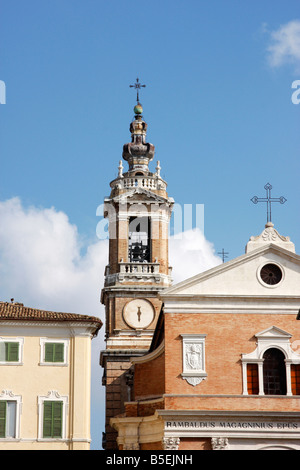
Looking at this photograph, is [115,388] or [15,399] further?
[115,388]

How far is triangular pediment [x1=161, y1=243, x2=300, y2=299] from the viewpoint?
1604 inches

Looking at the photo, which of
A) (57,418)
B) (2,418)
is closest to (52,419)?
(57,418)

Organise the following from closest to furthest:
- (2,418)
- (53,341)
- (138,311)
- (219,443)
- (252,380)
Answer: (2,418) < (219,443) < (53,341) < (252,380) < (138,311)

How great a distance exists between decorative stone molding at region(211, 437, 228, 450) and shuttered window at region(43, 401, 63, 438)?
5452 mm

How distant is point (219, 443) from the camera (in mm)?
39031

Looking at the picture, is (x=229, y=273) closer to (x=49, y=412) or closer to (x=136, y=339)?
(x=49, y=412)

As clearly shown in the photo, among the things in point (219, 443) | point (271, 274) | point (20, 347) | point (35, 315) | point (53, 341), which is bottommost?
point (219, 443)

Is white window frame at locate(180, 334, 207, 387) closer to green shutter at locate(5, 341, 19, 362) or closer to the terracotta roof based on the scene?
the terracotta roof

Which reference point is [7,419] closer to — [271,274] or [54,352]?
[54,352]

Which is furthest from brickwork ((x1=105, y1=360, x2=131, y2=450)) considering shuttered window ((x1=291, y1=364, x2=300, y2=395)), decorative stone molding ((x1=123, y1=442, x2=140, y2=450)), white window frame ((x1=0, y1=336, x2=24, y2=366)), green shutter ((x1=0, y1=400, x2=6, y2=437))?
shuttered window ((x1=291, y1=364, x2=300, y2=395))

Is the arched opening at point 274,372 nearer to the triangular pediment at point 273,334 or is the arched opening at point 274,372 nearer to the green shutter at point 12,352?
the triangular pediment at point 273,334

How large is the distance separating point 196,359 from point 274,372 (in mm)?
2972

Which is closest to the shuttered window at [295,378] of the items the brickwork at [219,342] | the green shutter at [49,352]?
the brickwork at [219,342]
